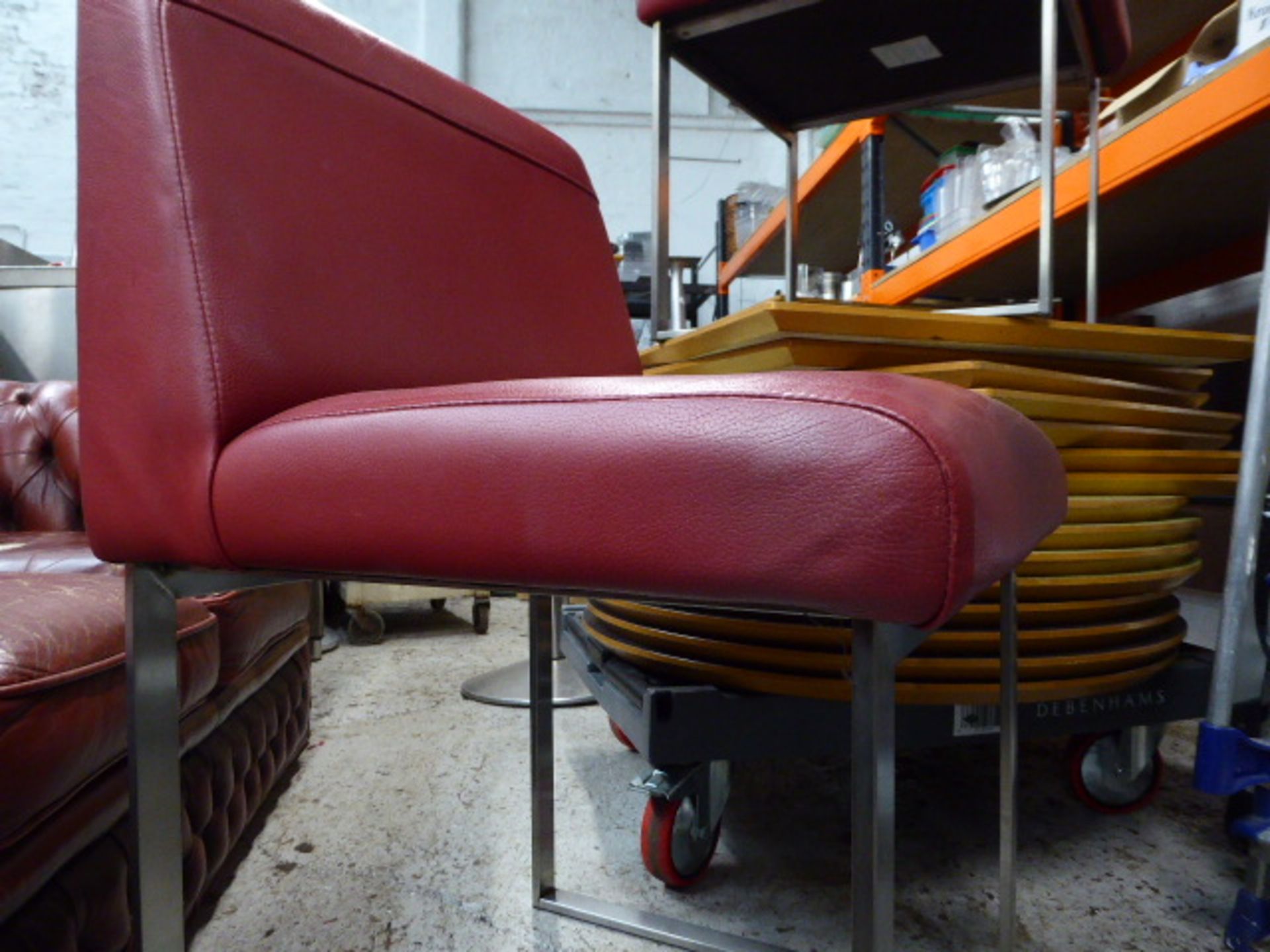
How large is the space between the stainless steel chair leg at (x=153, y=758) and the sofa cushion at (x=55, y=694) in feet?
0.47

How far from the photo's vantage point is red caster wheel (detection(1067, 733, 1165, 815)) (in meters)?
1.04

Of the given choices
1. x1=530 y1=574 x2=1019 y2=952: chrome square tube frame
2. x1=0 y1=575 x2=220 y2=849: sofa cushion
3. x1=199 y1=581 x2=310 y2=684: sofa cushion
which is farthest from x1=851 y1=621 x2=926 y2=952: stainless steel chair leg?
x1=199 y1=581 x2=310 y2=684: sofa cushion

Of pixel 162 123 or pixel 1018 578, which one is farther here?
pixel 1018 578

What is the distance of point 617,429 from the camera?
0.33 meters

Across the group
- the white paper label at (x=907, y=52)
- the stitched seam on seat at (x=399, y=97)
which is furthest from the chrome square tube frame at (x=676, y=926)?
the white paper label at (x=907, y=52)

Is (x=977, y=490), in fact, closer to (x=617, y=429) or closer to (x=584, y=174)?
(x=617, y=429)

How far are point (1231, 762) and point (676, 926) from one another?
1.81 feet

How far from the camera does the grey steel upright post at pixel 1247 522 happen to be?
0.71 metres

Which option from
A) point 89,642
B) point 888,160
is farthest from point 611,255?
point 888,160

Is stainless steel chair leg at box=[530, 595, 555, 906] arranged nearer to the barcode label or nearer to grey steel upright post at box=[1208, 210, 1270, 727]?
the barcode label

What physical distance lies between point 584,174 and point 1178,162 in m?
0.79

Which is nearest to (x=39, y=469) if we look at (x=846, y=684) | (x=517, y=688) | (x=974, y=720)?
(x=517, y=688)

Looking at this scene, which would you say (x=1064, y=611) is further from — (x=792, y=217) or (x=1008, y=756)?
(x=792, y=217)

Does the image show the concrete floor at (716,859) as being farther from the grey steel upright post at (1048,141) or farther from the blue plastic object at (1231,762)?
the grey steel upright post at (1048,141)
